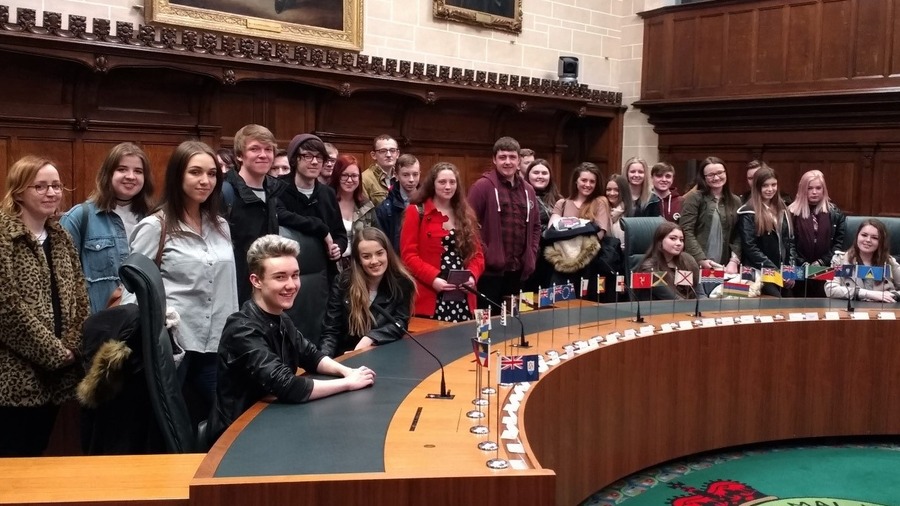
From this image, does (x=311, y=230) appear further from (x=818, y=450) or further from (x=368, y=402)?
(x=818, y=450)

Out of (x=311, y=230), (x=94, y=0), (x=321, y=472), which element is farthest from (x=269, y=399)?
(x=94, y=0)

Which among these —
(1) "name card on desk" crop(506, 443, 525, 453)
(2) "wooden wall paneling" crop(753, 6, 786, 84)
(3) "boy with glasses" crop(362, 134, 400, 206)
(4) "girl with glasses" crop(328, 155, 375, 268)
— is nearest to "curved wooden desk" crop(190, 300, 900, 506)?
(1) "name card on desk" crop(506, 443, 525, 453)

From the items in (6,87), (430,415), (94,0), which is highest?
(94,0)

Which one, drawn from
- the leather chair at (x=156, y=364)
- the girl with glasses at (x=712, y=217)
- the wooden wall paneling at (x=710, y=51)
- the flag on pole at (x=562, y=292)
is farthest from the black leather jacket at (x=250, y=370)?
the wooden wall paneling at (x=710, y=51)

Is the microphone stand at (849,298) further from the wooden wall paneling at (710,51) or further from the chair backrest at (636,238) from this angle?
the wooden wall paneling at (710,51)

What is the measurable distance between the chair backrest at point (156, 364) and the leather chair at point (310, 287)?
1.54m

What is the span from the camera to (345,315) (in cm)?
388

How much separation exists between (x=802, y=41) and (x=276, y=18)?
20.0 ft

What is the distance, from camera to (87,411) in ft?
9.39

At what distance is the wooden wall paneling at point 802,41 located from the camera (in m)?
9.71

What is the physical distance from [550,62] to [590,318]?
716cm

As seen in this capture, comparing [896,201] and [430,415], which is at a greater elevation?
[896,201]

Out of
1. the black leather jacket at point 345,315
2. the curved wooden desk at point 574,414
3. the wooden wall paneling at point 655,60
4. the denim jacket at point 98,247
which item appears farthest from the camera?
the wooden wall paneling at point 655,60

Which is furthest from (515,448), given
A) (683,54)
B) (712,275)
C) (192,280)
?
(683,54)
